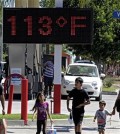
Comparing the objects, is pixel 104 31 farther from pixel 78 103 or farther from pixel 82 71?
pixel 78 103

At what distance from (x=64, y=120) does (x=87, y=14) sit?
3.43m

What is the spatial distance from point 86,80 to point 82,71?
1.15 m

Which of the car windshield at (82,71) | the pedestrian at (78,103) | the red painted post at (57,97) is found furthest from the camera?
the car windshield at (82,71)

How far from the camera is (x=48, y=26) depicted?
18344mm

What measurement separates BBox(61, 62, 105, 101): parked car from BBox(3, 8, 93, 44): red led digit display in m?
8.45

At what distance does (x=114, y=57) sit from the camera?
42.8 m

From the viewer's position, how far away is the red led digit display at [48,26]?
60.0 feet

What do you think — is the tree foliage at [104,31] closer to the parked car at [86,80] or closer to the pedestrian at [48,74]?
the parked car at [86,80]

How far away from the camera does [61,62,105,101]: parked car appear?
26.8m

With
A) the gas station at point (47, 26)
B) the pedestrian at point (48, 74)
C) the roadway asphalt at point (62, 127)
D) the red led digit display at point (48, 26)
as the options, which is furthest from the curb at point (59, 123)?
the pedestrian at point (48, 74)

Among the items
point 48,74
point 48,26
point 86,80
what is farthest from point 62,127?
point 48,74

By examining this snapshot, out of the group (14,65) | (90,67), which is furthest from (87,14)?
(90,67)

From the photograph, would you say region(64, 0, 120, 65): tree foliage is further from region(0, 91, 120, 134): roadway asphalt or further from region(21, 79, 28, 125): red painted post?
region(21, 79, 28, 125): red painted post

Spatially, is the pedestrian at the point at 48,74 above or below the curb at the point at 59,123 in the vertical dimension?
above
